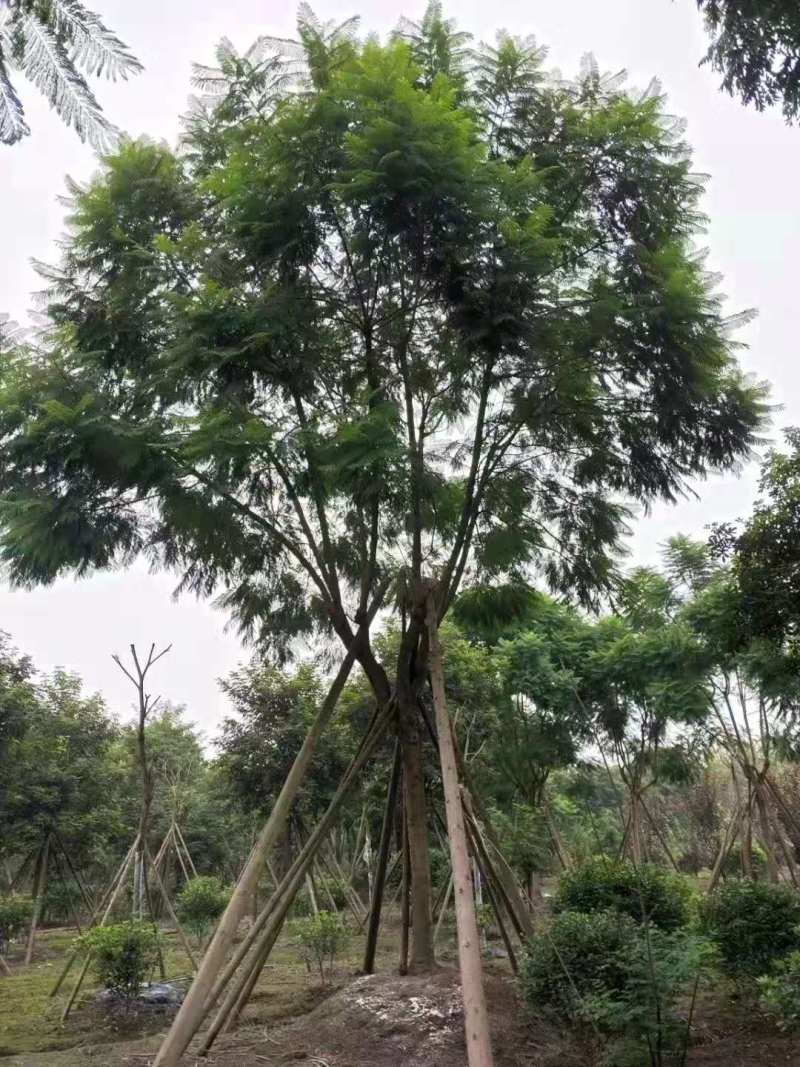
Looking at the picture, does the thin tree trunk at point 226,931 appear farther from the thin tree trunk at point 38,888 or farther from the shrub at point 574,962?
the thin tree trunk at point 38,888

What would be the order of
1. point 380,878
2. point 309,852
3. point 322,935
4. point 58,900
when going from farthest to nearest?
point 58,900 < point 322,935 < point 380,878 < point 309,852

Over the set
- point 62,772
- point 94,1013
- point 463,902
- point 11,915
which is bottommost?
point 94,1013

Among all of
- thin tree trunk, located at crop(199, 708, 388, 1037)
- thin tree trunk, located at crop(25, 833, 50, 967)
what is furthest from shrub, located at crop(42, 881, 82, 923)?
thin tree trunk, located at crop(199, 708, 388, 1037)

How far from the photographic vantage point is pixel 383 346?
6906 millimetres

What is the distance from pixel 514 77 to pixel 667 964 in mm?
6404

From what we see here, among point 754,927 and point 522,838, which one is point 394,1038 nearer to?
point 754,927

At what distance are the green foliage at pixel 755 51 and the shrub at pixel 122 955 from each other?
29.0 ft

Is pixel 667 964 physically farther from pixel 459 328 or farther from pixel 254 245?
pixel 254 245

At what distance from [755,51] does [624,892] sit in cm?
653

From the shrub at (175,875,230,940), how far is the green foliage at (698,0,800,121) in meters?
11.9

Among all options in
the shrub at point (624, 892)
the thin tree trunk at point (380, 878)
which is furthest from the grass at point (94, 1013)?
the shrub at point (624, 892)

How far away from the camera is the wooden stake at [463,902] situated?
13.8ft

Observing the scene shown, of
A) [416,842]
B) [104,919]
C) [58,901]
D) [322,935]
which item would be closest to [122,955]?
[104,919]

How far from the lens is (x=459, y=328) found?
618 centimetres
